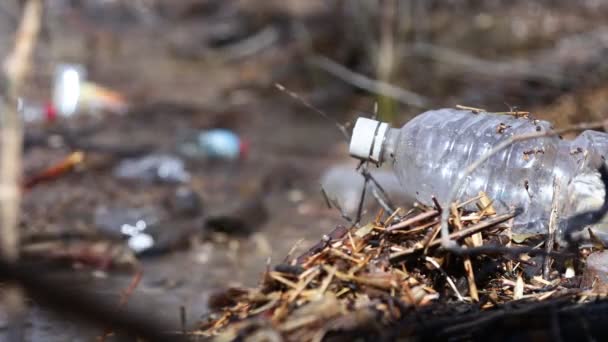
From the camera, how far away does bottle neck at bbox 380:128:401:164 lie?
1979mm

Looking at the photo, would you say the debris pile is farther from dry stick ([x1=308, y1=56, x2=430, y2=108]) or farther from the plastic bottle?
dry stick ([x1=308, y1=56, x2=430, y2=108])

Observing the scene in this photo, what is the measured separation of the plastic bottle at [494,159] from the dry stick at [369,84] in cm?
302

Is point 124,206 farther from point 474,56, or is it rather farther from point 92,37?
point 92,37

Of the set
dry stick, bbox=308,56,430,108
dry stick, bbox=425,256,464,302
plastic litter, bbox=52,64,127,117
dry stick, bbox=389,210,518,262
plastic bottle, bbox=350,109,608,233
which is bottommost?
dry stick, bbox=425,256,464,302

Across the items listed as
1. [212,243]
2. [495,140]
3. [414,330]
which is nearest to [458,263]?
[414,330]

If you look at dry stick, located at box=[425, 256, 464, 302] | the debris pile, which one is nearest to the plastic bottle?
the debris pile

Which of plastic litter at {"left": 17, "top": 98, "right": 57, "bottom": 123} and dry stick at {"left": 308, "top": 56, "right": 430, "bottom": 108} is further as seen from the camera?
plastic litter at {"left": 17, "top": 98, "right": 57, "bottom": 123}

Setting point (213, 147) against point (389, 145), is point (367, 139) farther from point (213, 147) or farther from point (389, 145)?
point (213, 147)

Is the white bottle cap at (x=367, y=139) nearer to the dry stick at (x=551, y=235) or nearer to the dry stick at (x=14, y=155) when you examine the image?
the dry stick at (x=551, y=235)

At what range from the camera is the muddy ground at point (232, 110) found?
3.63 meters

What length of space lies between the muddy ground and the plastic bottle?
0.88 meters

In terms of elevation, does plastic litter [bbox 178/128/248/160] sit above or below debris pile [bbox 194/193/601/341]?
above

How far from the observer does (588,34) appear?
664 cm

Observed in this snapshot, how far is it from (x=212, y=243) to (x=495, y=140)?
220 centimetres
